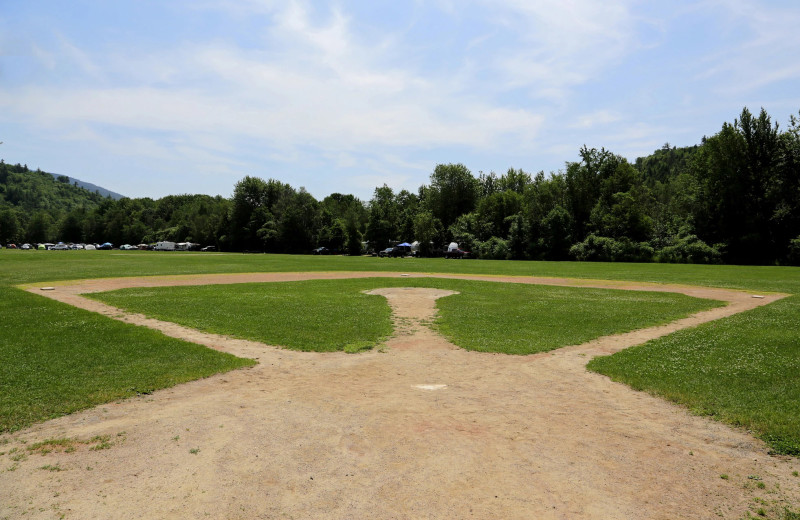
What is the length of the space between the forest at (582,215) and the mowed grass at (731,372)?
2020 inches

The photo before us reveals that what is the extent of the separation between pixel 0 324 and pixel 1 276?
23352 mm

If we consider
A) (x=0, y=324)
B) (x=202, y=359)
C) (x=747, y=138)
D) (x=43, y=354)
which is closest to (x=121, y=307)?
(x=0, y=324)

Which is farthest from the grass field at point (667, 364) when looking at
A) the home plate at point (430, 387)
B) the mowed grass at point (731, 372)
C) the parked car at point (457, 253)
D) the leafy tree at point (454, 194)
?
the leafy tree at point (454, 194)

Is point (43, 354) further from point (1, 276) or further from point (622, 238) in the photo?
point (622, 238)

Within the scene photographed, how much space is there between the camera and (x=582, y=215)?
262ft

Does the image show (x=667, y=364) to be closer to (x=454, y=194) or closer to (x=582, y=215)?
(x=582, y=215)

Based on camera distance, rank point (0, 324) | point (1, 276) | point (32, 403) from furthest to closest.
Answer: point (1, 276), point (0, 324), point (32, 403)

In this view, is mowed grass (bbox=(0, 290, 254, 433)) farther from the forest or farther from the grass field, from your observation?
the forest

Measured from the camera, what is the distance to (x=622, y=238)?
6838 cm

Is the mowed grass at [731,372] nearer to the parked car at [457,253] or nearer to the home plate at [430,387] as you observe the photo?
the home plate at [430,387]

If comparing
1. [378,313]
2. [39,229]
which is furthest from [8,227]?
[378,313]

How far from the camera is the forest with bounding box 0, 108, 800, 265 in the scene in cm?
5822

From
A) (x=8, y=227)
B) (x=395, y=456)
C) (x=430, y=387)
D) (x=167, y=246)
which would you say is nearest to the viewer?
(x=395, y=456)

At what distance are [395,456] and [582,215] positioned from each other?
266 ft
